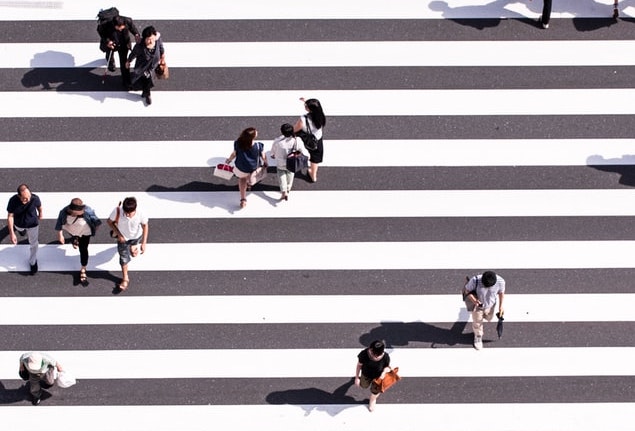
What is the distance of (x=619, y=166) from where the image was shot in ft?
48.3

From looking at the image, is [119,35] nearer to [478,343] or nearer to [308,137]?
[308,137]

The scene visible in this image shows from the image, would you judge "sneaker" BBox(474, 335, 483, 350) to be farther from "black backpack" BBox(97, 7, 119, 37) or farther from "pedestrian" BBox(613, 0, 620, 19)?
"black backpack" BBox(97, 7, 119, 37)

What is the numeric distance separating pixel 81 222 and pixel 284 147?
294 centimetres

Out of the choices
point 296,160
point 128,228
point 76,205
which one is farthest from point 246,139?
point 76,205

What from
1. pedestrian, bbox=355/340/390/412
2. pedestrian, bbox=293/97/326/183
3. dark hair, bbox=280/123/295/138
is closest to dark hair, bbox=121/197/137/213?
dark hair, bbox=280/123/295/138

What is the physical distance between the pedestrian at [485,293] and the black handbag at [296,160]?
9.29 feet

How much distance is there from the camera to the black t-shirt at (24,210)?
42.7ft

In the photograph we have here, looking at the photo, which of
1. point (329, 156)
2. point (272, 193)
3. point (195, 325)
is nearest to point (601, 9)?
point (329, 156)

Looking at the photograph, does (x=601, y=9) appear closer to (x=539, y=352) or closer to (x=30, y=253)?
(x=539, y=352)

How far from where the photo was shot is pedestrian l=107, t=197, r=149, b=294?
12.8m

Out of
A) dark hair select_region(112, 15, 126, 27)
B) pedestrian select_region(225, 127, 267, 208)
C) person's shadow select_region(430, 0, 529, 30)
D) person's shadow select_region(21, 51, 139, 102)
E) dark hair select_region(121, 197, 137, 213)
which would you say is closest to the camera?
dark hair select_region(121, 197, 137, 213)

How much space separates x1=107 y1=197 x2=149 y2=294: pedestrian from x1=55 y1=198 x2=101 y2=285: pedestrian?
27 cm

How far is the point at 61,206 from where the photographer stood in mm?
14383

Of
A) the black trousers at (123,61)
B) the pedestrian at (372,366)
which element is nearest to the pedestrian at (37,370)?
the pedestrian at (372,366)
